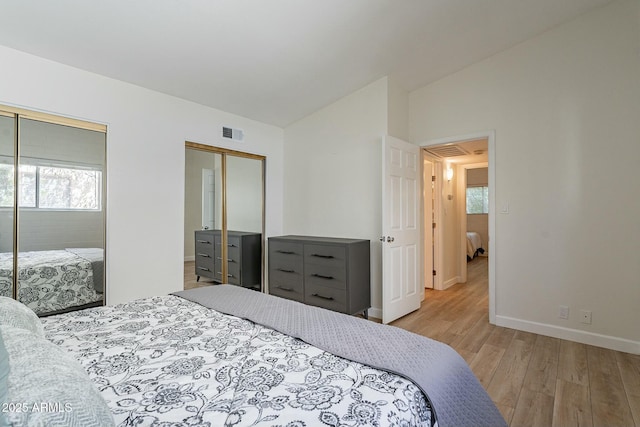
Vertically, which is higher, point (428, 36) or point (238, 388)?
point (428, 36)

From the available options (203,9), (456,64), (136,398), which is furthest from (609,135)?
(136,398)

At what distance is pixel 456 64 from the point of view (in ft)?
11.1

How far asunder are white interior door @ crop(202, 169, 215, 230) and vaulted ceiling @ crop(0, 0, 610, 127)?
0.80 metres

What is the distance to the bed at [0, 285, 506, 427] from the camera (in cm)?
81

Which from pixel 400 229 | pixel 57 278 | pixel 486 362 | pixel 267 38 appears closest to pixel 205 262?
pixel 57 278

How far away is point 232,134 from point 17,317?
296cm

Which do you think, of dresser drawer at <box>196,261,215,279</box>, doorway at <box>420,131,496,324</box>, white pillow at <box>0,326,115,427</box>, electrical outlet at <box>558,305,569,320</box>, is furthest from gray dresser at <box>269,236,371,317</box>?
white pillow at <box>0,326,115,427</box>

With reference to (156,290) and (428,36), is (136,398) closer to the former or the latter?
(156,290)

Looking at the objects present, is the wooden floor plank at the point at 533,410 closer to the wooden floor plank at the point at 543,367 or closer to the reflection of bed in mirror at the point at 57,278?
the wooden floor plank at the point at 543,367

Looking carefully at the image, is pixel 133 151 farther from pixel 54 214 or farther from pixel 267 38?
pixel 267 38

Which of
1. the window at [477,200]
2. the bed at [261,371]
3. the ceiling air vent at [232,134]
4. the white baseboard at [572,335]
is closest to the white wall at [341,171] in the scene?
the ceiling air vent at [232,134]

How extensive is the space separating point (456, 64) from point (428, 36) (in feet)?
2.51

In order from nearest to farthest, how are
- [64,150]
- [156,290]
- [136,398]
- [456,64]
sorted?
[136,398]
[64,150]
[156,290]
[456,64]

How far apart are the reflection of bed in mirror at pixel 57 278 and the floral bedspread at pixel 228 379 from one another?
1304mm
